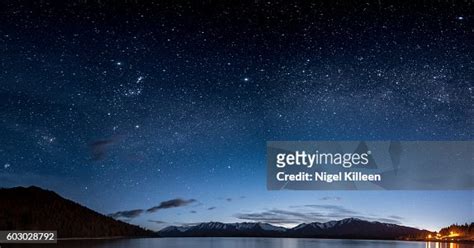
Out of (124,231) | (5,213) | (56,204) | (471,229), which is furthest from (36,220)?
(471,229)

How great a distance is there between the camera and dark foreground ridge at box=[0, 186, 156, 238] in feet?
400

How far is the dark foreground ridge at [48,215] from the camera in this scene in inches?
4796

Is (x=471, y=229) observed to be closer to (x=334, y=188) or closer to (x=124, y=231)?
(x=124, y=231)

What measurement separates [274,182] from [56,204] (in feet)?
418

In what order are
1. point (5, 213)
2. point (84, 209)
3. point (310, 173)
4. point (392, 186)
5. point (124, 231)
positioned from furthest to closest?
point (124, 231) → point (84, 209) → point (5, 213) → point (392, 186) → point (310, 173)

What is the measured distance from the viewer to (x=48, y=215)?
428 ft

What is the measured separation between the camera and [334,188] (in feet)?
96.4

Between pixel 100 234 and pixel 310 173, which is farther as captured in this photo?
pixel 100 234

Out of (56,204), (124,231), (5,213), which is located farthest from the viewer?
(124,231)

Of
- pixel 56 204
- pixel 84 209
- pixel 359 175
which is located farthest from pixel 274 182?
pixel 84 209

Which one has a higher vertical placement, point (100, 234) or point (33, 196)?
point (33, 196)

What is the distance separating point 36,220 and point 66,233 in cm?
903

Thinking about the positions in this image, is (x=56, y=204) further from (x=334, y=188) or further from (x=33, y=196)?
(x=334, y=188)

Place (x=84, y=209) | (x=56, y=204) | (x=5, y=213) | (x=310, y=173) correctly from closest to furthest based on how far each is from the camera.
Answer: (x=310, y=173) → (x=5, y=213) → (x=56, y=204) → (x=84, y=209)
